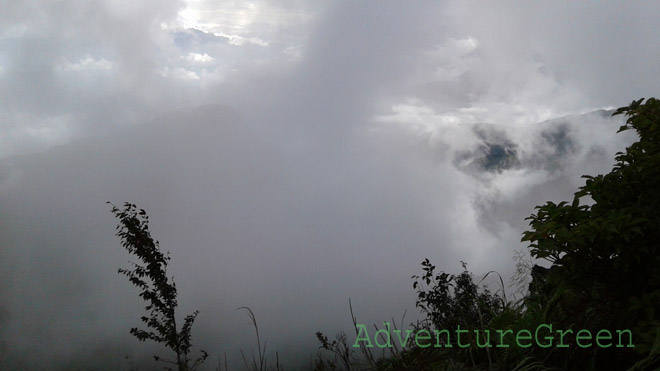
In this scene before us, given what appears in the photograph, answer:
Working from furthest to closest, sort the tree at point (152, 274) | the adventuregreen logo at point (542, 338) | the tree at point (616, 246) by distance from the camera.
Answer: the tree at point (152, 274) < the adventuregreen logo at point (542, 338) < the tree at point (616, 246)

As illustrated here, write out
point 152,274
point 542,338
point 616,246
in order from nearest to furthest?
point 616,246
point 542,338
point 152,274

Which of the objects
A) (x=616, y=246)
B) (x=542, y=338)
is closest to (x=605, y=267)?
(x=616, y=246)

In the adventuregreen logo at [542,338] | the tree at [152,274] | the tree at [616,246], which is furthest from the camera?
the tree at [152,274]

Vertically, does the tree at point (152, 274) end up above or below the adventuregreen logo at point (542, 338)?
above

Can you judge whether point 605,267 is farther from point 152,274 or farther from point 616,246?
point 152,274

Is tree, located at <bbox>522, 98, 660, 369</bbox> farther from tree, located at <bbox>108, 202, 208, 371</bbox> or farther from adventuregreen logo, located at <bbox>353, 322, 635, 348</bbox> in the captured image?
tree, located at <bbox>108, 202, 208, 371</bbox>

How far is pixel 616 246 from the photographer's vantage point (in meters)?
3.79

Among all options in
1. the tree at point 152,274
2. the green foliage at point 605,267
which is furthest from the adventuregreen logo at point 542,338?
Result: the tree at point 152,274

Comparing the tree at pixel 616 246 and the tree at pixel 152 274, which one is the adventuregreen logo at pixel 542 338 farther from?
the tree at pixel 152 274

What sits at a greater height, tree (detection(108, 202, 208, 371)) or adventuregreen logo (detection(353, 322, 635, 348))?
tree (detection(108, 202, 208, 371))

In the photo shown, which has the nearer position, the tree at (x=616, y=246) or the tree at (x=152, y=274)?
the tree at (x=616, y=246)

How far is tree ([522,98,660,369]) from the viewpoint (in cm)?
381

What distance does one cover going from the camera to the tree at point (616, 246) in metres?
3.81

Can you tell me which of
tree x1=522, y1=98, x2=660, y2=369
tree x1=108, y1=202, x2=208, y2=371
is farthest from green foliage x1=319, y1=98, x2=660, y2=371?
tree x1=108, y1=202, x2=208, y2=371
